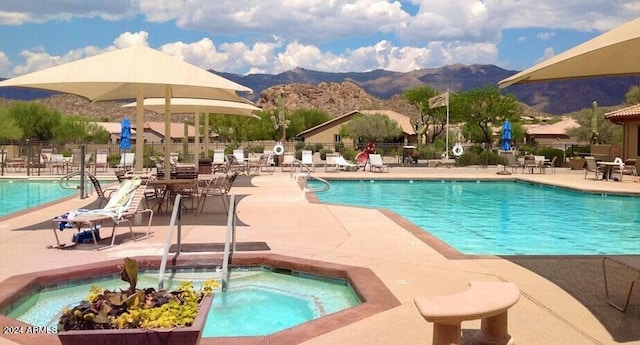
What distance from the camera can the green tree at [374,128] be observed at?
5703 cm

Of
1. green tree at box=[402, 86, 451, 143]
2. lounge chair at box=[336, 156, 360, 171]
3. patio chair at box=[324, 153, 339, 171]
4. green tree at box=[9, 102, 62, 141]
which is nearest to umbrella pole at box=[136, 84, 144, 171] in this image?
lounge chair at box=[336, 156, 360, 171]

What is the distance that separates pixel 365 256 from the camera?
24.3ft

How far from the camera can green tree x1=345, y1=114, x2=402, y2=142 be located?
187ft

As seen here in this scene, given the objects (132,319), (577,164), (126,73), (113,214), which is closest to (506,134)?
(577,164)

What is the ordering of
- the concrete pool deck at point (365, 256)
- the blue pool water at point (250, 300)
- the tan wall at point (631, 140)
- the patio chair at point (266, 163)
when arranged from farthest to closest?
the tan wall at point (631, 140)
the patio chair at point (266, 163)
the blue pool water at point (250, 300)
the concrete pool deck at point (365, 256)

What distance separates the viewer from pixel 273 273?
22.9 ft

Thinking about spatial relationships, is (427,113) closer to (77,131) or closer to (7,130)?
(77,131)

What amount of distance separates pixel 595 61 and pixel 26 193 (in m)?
15.5

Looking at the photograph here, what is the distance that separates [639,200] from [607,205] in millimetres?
1539

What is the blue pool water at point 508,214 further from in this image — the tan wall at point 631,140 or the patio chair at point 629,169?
the tan wall at point 631,140

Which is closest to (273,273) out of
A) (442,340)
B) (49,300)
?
(49,300)

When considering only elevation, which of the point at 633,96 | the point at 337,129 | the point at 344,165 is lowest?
the point at 344,165

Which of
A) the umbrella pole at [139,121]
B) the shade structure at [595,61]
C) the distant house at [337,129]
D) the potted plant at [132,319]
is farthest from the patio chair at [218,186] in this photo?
the distant house at [337,129]

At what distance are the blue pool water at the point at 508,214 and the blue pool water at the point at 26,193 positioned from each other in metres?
6.92
